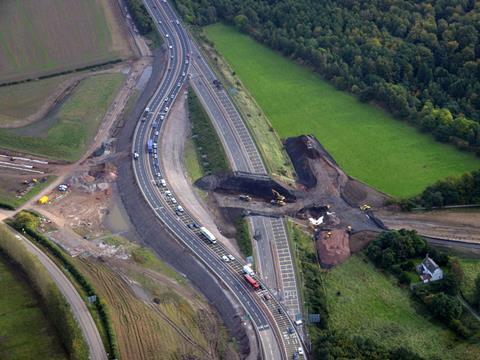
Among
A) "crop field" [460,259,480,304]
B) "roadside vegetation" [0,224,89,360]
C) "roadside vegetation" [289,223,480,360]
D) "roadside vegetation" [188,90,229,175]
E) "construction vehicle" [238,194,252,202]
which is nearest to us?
"roadside vegetation" [0,224,89,360]

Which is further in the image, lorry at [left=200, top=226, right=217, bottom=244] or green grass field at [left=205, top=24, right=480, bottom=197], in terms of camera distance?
green grass field at [left=205, top=24, right=480, bottom=197]

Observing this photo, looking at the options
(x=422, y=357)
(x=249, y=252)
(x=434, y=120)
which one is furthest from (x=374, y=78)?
(x=422, y=357)

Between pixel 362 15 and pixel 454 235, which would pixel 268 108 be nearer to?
pixel 362 15

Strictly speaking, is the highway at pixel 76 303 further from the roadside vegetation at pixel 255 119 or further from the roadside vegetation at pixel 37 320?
the roadside vegetation at pixel 255 119

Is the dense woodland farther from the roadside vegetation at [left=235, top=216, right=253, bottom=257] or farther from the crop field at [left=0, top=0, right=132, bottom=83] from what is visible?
the roadside vegetation at [left=235, top=216, right=253, bottom=257]

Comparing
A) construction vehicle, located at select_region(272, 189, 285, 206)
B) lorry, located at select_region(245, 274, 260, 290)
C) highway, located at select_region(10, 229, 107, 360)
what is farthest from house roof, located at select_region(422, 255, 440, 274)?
highway, located at select_region(10, 229, 107, 360)
